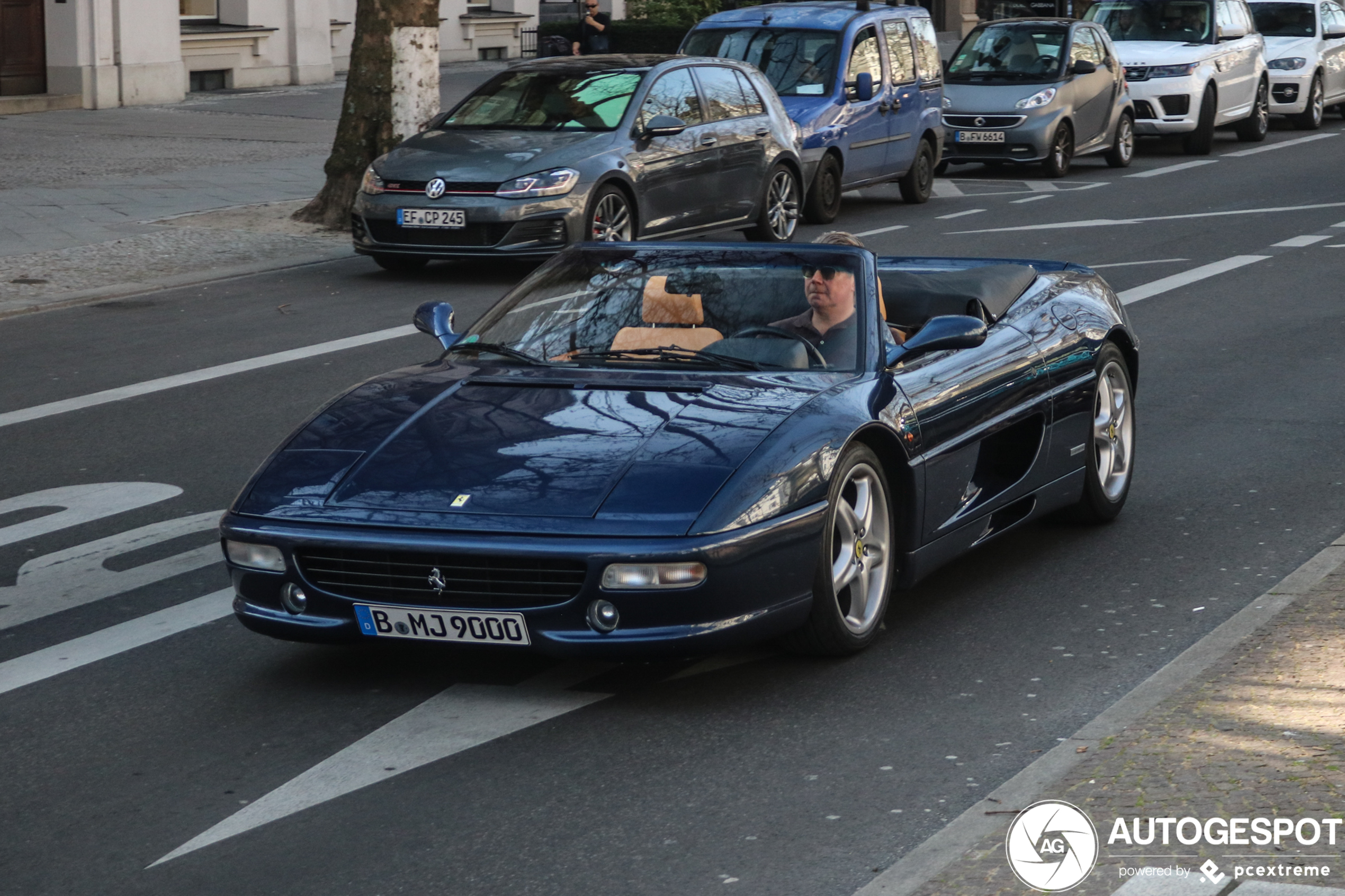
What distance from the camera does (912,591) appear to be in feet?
21.9

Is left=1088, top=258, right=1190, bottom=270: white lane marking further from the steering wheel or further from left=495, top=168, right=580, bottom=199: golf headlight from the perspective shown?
the steering wheel

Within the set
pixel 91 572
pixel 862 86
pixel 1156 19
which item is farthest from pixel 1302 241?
pixel 91 572

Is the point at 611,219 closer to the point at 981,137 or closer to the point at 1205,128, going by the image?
the point at 981,137

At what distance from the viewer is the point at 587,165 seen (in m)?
14.5

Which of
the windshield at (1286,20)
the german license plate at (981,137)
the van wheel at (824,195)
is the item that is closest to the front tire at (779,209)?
the van wheel at (824,195)

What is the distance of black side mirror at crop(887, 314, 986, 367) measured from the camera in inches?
244

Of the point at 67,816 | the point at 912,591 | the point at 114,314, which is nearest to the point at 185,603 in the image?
the point at 67,816

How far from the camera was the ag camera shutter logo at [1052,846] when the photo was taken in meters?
3.96

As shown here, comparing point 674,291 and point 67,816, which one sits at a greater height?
point 674,291

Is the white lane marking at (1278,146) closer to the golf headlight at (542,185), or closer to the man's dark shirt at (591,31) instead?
the man's dark shirt at (591,31)

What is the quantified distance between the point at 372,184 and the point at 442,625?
32.5 feet

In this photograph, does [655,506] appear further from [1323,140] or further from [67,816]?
[1323,140]

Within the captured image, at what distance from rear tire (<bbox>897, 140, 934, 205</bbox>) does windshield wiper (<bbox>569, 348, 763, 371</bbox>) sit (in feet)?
47.0

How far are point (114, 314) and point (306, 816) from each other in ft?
30.2
